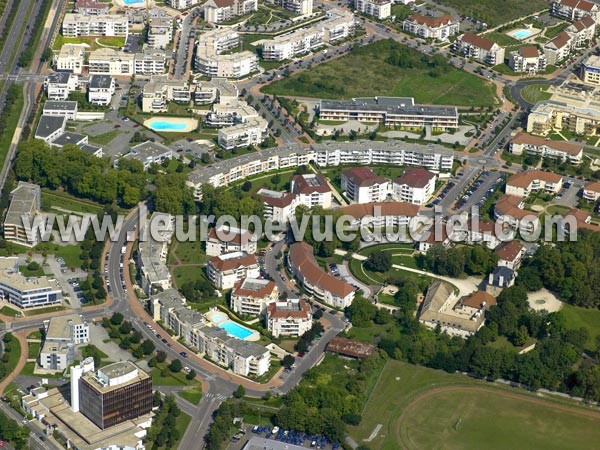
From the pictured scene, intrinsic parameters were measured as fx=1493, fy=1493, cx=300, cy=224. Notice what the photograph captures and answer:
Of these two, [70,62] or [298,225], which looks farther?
[70,62]

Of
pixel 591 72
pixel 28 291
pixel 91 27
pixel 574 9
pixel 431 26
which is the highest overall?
pixel 28 291

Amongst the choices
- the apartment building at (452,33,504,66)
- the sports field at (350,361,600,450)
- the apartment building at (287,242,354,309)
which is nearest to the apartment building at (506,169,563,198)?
the apartment building at (287,242,354,309)

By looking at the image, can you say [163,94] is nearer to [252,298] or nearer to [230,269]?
[230,269]

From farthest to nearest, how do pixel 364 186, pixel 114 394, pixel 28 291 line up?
pixel 364 186 < pixel 28 291 < pixel 114 394

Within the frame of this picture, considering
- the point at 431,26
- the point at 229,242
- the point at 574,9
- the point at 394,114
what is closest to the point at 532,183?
the point at 394,114

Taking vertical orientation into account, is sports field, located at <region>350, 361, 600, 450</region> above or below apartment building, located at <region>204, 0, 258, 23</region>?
above

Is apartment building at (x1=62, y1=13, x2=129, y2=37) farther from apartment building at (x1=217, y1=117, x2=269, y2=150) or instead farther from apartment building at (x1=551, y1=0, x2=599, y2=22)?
apartment building at (x1=551, y1=0, x2=599, y2=22)

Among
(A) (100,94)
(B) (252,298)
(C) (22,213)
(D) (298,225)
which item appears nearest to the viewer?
(B) (252,298)

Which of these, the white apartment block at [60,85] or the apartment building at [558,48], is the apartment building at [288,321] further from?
the apartment building at [558,48]
